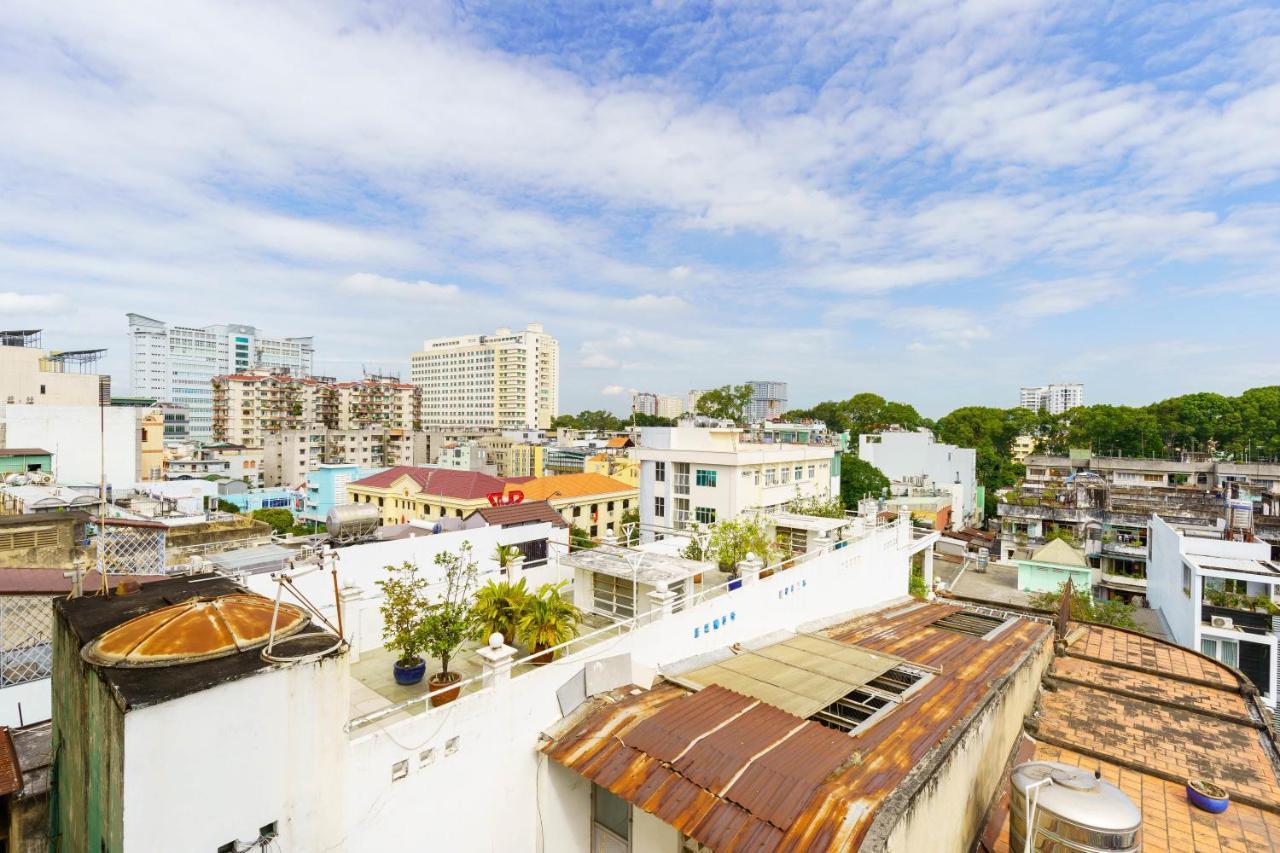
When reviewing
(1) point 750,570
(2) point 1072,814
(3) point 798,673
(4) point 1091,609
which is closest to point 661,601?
(3) point 798,673

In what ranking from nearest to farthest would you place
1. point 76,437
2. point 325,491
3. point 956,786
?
point 956,786
point 76,437
point 325,491

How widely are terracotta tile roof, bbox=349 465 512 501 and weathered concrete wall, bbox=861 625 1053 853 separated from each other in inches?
1625

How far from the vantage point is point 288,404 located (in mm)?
101688

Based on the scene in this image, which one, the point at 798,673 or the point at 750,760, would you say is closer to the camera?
the point at 750,760

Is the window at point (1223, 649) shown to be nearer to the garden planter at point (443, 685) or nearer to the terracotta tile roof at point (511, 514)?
the terracotta tile roof at point (511, 514)

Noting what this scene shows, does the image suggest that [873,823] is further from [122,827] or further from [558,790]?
[122,827]

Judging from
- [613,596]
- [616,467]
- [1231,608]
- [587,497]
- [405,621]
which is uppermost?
[405,621]

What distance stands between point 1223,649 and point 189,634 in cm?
3308

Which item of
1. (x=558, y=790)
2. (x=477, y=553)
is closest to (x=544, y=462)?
(x=477, y=553)

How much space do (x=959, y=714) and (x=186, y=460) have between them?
76917mm

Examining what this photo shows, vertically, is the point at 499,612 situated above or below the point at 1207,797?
above

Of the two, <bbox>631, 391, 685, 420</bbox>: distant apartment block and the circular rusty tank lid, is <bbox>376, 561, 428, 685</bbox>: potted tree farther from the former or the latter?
<bbox>631, 391, 685, 420</bbox>: distant apartment block

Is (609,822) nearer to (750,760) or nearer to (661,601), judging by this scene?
(750,760)

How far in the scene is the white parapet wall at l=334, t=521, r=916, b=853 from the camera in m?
6.68
